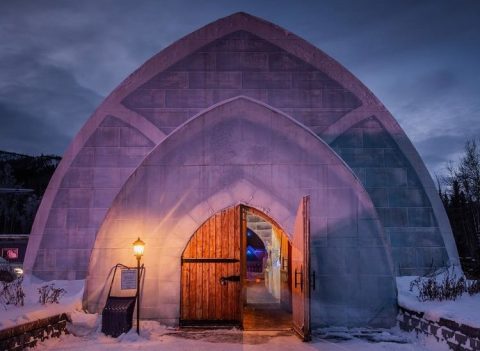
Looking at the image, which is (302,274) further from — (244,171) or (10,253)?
(10,253)

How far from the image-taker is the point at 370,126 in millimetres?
11867

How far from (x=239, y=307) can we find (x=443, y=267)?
5.10m

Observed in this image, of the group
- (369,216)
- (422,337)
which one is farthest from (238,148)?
(422,337)

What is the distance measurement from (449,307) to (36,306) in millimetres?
7427

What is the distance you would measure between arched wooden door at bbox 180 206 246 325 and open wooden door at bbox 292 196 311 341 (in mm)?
1421

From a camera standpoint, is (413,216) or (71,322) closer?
(71,322)

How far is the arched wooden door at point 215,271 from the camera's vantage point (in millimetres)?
10188

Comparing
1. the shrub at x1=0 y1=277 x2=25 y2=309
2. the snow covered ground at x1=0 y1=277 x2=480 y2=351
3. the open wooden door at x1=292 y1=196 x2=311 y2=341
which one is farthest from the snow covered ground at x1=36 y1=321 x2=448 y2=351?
the shrub at x1=0 y1=277 x2=25 y2=309

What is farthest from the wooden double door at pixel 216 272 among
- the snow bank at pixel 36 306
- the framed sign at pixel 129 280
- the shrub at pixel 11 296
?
the shrub at pixel 11 296

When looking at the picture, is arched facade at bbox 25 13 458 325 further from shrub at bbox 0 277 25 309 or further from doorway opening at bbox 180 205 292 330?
shrub at bbox 0 277 25 309

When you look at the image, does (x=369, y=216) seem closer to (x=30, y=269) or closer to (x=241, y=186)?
(x=241, y=186)

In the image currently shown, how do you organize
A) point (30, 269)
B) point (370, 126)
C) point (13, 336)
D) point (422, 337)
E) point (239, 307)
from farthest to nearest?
point (370, 126) < point (30, 269) < point (239, 307) < point (422, 337) < point (13, 336)

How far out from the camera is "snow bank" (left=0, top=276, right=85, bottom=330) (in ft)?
24.3

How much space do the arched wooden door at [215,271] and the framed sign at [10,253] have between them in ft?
53.9
